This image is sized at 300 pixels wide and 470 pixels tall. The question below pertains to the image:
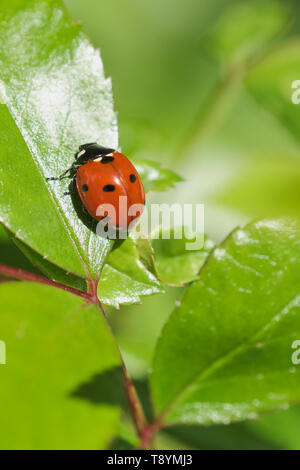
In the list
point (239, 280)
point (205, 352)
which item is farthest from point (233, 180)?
point (205, 352)

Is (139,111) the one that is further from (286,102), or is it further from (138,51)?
(286,102)

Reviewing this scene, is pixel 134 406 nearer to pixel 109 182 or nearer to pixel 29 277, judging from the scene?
pixel 29 277

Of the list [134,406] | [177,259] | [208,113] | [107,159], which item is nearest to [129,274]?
[177,259]

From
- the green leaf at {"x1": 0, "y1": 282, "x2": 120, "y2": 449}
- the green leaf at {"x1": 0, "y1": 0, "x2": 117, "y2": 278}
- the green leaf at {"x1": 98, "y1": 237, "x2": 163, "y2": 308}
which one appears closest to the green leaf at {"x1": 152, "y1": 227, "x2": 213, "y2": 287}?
the green leaf at {"x1": 98, "y1": 237, "x2": 163, "y2": 308}

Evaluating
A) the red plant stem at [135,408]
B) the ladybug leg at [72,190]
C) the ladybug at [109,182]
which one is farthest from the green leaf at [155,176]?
the red plant stem at [135,408]

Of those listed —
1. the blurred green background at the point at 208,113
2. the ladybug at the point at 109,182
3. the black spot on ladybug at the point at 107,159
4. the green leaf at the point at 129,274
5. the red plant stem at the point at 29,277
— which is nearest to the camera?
the blurred green background at the point at 208,113

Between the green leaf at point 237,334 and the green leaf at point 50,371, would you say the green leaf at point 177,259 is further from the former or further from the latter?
the green leaf at point 50,371
